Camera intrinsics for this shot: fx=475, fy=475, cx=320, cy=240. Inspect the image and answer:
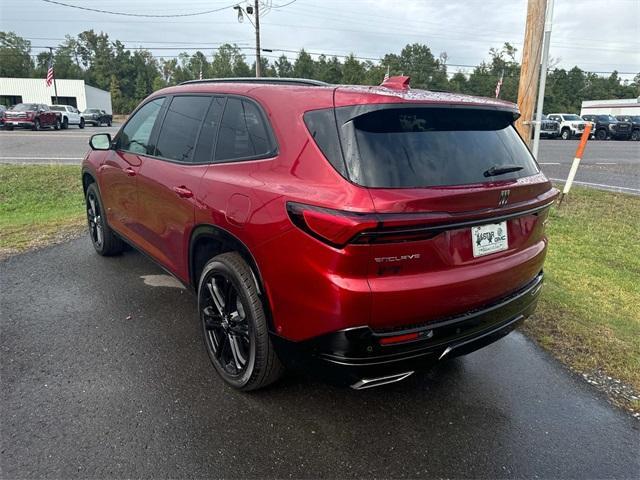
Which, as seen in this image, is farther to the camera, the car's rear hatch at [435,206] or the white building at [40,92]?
the white building at [40,92]

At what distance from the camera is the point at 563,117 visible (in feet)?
116

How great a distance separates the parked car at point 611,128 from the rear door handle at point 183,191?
3983cm

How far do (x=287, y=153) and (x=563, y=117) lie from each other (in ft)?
127

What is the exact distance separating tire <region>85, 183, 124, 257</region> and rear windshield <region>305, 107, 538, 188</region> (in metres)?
3.56

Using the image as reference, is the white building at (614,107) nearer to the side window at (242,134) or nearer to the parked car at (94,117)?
the parked car at (94,117)

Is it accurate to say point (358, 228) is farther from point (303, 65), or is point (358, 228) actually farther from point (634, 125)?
point (303, 65)

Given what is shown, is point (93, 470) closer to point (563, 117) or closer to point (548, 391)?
point (548, 391)

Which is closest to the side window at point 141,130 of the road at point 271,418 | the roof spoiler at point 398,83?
the road at point 271,418

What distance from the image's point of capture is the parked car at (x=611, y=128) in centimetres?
3484

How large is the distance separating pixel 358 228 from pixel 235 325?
3.96ft

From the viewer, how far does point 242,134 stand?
9.45ft

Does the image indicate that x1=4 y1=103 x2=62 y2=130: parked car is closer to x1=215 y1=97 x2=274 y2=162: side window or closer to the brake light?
x1=215 y1=97 x2=274 y2=162: side window

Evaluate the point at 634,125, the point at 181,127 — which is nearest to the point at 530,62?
the point at 181,127

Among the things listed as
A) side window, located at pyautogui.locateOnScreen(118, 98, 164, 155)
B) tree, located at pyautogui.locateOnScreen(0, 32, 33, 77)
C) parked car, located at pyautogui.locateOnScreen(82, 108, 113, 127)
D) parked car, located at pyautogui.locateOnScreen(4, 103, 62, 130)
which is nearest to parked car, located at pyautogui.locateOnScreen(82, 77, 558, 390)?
side window, located at pyautogui.locateOnScreen(118, 98, 164, 155)
